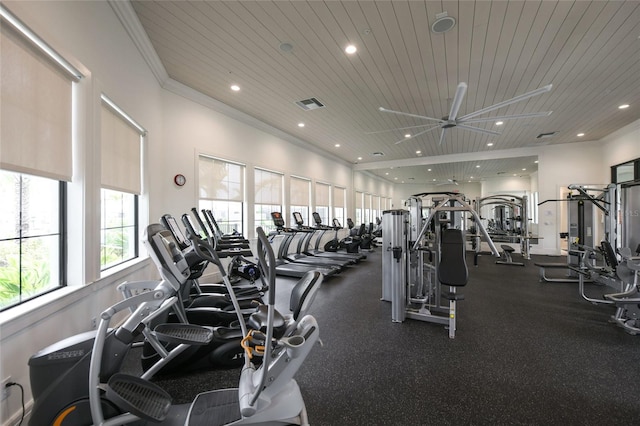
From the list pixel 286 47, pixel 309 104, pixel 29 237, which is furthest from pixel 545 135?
pixel 29 237

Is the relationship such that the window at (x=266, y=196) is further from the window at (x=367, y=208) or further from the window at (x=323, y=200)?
the window at (x=367, y=208)

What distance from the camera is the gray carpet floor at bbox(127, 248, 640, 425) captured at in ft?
5.82

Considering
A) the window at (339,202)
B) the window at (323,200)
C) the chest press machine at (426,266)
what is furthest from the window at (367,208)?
the chest press machine at (426,266)

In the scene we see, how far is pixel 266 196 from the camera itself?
6.55 m

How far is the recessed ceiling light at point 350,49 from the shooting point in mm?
3300

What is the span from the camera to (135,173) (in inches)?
131

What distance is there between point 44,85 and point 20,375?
73.5 inches

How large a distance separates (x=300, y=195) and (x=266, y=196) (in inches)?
65.8

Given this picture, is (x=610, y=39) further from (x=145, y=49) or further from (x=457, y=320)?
(x=145, y=49)

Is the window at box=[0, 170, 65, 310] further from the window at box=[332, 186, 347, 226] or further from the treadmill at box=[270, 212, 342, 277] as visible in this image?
the window at box=[332, 186, 347, 226]

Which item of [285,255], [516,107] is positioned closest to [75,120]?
[285,255]

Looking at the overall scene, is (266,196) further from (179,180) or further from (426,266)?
(426,266)

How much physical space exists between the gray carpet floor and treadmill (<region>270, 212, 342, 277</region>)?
1844 millimetres

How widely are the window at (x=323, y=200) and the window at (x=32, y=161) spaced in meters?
7.12
